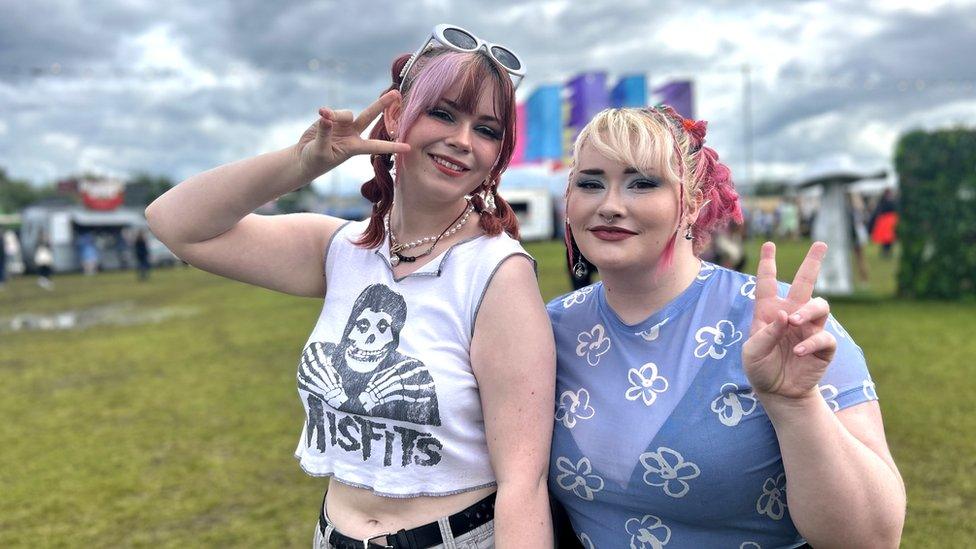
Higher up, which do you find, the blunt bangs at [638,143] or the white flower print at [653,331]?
the blunt bangs at [638,143]

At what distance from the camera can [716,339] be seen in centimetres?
156

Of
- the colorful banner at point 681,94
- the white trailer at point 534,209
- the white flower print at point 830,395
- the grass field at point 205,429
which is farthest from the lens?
the white trailer at point 534,209

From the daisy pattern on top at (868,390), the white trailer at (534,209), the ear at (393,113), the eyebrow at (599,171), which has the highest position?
the white trailer at (534,209)

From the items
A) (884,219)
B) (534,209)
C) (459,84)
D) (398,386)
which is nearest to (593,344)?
(398,386)

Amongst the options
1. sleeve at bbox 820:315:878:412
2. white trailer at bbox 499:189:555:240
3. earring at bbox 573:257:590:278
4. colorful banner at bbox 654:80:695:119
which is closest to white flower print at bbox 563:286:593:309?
earring at bbox 573:257:590:278

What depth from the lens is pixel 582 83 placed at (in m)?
17.3

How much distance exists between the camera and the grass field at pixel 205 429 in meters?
4.13

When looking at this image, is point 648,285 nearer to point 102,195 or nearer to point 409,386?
point 409,386

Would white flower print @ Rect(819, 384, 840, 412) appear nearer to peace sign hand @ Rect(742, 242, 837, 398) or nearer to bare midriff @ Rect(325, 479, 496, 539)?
peace sign hand @ Rect(742, 242, 837, 398)

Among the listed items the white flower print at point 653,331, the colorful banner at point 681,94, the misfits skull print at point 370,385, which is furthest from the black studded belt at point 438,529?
the colorful banner at point 681,94

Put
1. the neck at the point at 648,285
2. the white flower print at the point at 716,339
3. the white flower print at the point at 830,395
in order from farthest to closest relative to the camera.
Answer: the neck at the point at 648,285
the white flower print at the point at 716,339
the white flower print at the point at 830,395

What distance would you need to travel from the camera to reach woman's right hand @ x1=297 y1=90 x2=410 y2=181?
1.70 meters

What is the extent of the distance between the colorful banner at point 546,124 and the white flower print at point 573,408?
16.4m

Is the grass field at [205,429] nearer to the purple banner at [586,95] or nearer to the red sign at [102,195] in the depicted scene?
the purple banner at [586,95]
